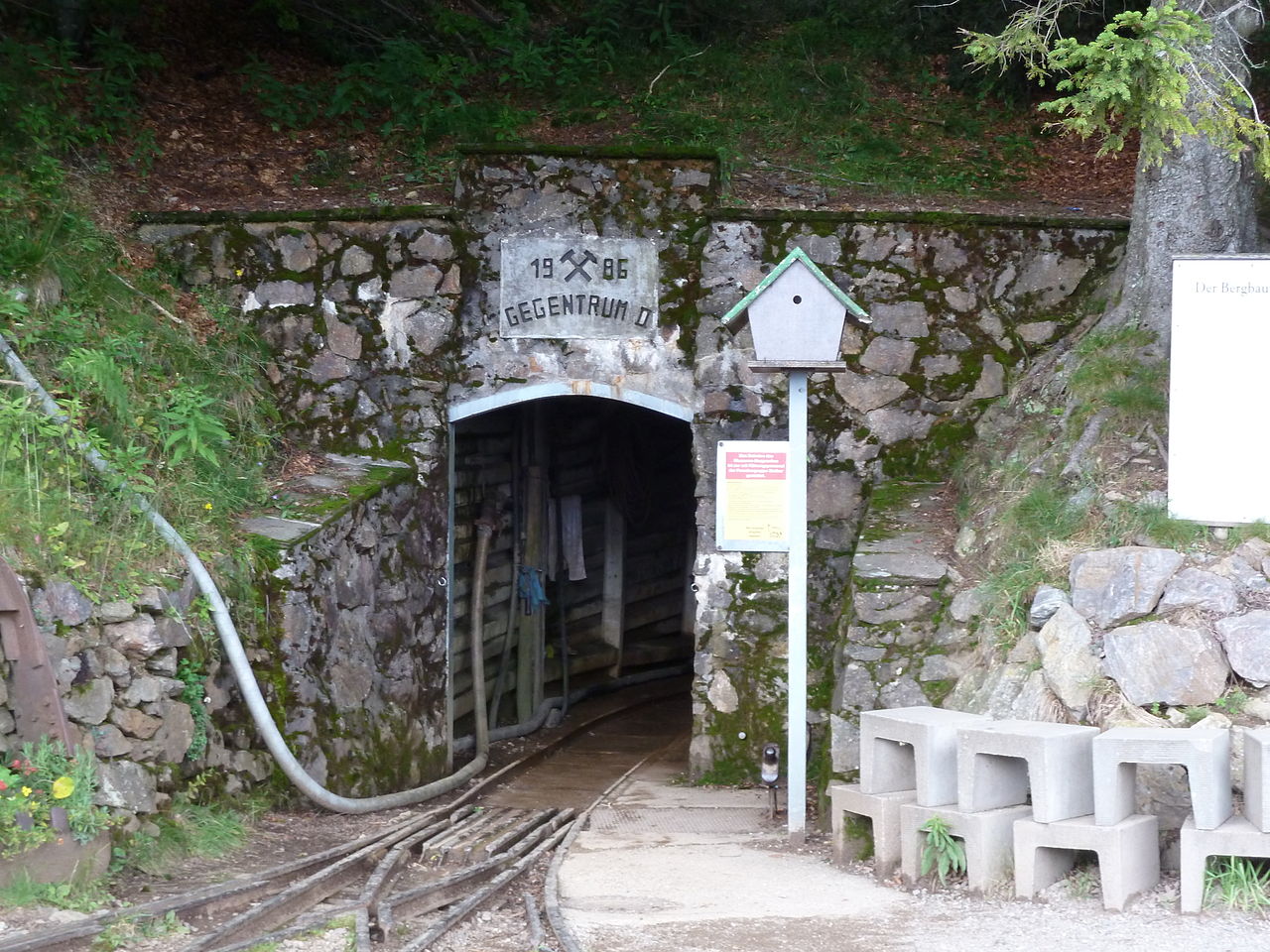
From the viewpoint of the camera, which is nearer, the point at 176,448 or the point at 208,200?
the point at 176,448

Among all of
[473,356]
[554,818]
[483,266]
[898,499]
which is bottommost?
[554,818]

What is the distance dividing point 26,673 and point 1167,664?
13.6ft

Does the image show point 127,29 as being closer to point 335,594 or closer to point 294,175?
point 294,175

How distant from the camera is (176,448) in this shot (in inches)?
251

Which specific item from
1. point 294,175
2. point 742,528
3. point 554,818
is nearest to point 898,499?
point 742,528

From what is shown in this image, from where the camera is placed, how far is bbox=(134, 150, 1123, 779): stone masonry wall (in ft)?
25.3

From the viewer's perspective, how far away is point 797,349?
225 inches

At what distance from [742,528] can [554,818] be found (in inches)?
74.2

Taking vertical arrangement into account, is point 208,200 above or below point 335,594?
above

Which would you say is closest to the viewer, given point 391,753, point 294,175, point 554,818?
point 554,818

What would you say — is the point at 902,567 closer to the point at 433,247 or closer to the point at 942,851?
the point at 942,851

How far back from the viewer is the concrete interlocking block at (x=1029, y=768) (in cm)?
456

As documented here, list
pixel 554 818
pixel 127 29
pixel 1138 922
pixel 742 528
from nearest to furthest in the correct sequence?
pixel 1138 922
pixel 742 528
pixel 554 818
pixel 127 29

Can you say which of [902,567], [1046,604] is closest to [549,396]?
[902,567]
